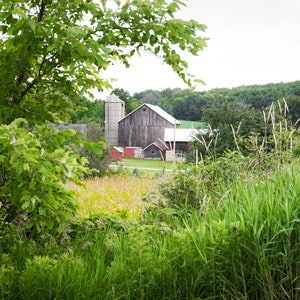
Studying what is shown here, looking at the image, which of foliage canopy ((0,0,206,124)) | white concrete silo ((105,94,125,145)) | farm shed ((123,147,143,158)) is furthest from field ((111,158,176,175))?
foliage canopy ((0,0,206,124))

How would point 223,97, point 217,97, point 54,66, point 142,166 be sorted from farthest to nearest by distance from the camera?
point 223,97, point 217,97, point 142,166, point 54,66

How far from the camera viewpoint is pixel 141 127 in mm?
26250

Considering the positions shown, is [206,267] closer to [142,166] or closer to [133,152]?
[142,166]

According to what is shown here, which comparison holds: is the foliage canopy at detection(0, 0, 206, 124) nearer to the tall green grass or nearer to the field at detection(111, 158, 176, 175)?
the tall green grass

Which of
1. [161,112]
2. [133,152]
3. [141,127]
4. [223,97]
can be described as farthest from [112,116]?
[223,97]

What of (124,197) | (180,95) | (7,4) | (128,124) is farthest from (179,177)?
(128,124)

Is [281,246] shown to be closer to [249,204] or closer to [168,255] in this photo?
[249,204]

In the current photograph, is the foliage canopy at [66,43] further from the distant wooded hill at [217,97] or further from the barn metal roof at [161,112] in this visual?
the barn metal roof at [161,112]

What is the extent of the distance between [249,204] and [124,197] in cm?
567

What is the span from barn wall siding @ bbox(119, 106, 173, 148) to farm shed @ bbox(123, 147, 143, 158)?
1124 mm

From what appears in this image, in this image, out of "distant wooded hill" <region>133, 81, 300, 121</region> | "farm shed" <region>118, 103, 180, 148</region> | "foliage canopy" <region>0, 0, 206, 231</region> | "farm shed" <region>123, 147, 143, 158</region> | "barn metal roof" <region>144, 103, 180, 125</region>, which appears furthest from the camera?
"farm shed" <region>118, 103, 180, 148</region>

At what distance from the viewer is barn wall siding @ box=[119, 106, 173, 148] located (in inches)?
1029

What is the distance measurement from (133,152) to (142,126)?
1.83 m

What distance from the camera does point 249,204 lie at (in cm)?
314
